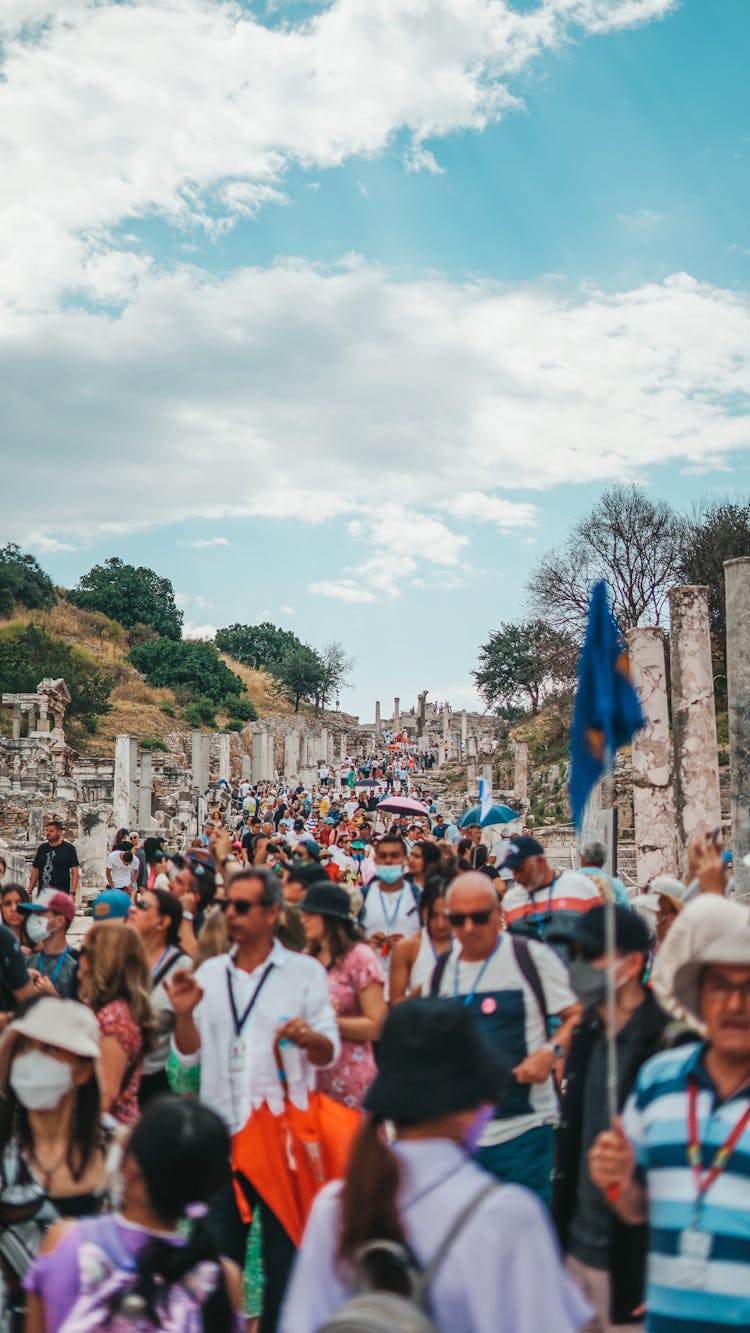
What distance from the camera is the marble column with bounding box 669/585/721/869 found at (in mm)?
15281

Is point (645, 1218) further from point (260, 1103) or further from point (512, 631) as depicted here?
point (512, 631)

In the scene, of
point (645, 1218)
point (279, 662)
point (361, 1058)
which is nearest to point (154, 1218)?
point (645, 1218)

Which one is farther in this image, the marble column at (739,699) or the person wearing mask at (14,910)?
the marble column at (739,699)

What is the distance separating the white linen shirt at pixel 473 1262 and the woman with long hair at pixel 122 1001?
2.36 m

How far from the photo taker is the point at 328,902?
5.72m

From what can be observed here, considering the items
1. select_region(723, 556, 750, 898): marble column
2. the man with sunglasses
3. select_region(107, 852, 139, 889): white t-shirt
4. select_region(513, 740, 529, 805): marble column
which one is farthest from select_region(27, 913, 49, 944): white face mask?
select_region(513, 740, 529, 805): marble column

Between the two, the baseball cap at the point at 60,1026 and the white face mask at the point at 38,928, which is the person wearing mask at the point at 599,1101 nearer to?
the baseball cap at the point at 60,1026

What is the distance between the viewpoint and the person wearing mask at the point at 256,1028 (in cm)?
462

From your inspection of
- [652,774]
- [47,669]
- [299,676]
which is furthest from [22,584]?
[652,774]

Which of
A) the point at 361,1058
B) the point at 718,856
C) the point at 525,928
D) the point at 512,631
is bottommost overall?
the point at 361,1058

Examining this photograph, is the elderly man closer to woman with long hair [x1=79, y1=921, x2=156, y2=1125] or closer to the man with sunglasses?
the man with sunglasses

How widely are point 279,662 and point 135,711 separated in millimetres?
37655

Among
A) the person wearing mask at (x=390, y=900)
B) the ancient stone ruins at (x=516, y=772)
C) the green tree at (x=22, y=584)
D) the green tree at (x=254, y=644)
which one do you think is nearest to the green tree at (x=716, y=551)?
the ancient stone ruins at (x=516, y=772)

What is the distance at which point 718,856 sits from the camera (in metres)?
5.02
